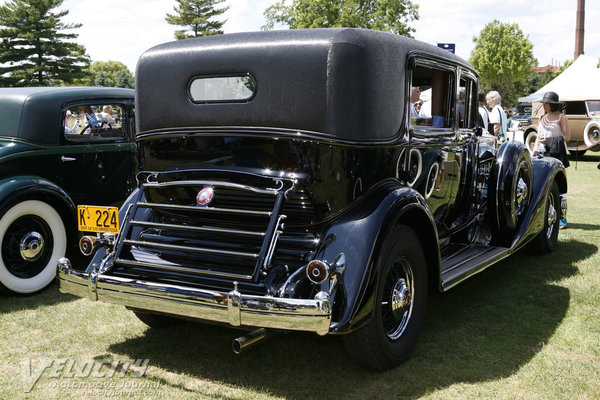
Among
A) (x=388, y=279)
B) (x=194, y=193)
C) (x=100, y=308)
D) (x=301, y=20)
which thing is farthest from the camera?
(x=301, y=20)

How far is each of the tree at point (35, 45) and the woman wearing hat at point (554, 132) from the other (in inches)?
1782

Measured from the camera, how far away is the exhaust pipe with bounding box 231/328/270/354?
109 inches

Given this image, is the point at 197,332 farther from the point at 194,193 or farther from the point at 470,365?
the point at 470,365

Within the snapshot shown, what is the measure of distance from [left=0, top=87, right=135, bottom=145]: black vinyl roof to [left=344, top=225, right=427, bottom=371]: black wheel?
363 centimetres

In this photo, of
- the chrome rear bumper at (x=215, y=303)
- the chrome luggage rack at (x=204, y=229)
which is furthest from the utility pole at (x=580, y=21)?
the chrome rear bumper at (x=215, y=303)

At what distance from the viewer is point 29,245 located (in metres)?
4.85

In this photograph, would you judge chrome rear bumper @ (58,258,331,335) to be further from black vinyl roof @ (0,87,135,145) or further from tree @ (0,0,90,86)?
tree @ (0,0,90,86)

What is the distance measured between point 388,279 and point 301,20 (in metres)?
30.0

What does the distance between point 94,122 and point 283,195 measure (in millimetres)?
3489

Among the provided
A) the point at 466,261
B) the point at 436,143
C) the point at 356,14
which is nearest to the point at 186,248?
the point at 436,143

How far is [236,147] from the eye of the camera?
132 inches

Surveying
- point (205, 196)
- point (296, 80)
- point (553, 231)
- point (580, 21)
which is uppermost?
point (580, 21)

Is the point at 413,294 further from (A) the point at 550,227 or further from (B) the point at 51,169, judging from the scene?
(B) the point at 51,169

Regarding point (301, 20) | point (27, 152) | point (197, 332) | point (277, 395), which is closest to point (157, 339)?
point (197, 332)
